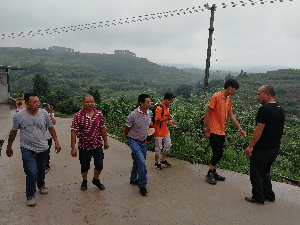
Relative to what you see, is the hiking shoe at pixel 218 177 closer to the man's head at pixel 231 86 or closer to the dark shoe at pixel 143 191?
the dark shoe at pixel 143 191

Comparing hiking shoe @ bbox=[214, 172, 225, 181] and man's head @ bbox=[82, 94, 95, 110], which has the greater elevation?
man's head @ bbox=[82, 94, 95, 110]

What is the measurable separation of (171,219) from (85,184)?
5.00ft

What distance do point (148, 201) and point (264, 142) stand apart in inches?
74.7

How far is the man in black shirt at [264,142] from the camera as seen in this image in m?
3.00

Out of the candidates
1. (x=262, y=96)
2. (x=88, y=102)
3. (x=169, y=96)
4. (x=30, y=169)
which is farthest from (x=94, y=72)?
(x=262, y=96)

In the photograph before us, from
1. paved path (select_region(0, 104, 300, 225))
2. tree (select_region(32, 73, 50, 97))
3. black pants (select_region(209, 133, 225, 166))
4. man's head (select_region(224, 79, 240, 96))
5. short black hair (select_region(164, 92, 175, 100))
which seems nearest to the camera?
paved path (select_region(0, 104, 300, 225))

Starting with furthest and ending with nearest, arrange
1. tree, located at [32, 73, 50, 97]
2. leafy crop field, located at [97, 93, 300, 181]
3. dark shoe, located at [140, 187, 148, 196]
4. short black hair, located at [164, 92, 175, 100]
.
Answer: tree, located at [32, 73, 50, 97]
leafy crop field, located at [97, 93, 300, 181]
short black hair, located at [164, 92, 175, 100]
dark shoe, located at [140, 187, 148, 196]

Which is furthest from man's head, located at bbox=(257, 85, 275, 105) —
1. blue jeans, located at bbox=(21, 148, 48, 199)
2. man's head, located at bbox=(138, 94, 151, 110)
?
blue jeans, located at bbox=(21, 148, 48, 199)

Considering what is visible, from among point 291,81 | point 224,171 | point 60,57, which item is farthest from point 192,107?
point 60,57

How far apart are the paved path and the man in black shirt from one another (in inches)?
9.7

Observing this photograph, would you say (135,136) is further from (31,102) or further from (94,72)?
(94,72)

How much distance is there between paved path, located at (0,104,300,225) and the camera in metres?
2.78

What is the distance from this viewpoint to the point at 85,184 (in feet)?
11.5

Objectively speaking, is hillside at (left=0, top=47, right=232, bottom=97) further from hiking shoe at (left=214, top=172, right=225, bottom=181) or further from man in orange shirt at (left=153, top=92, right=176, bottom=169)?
hiking shoe at (left=214, top=172, right=225, bottom=181)
